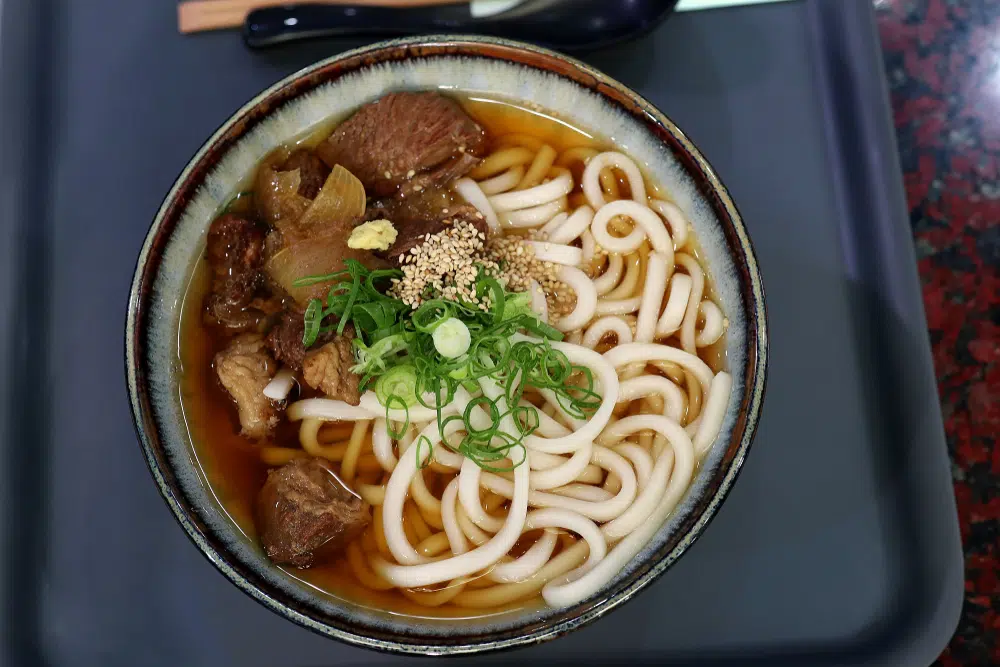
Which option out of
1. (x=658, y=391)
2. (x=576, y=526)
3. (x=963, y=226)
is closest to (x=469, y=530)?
(x=576, y=526)

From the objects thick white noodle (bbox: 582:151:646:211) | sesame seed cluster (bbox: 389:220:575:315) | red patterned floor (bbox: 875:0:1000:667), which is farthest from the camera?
red patterned floor (bbox: 875:0:1000:667)

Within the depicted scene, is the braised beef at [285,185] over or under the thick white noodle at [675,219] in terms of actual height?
over

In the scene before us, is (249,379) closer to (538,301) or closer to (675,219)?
(538,301)

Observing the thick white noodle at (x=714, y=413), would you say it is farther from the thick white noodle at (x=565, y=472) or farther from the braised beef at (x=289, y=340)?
the braised beef at (x=289, y=340)

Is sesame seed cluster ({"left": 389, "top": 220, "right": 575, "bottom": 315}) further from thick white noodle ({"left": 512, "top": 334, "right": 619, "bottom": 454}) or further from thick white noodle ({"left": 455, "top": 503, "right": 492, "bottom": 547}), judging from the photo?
thick white noodle ({"left": 455, "top": 503, "right": 492, "bottom": 547})

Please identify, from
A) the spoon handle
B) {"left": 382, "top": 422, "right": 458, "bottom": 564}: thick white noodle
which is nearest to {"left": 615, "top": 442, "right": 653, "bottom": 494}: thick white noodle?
{"left": 382, "top": 422, "right": 458, "bottom": 564}: thick white noodle

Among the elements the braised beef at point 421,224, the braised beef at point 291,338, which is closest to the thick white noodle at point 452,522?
the braised beef at point 291,338

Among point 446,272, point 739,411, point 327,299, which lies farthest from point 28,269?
point 739,411
